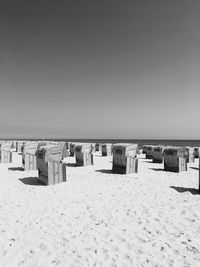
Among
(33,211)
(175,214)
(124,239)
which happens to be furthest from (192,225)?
(33,211)

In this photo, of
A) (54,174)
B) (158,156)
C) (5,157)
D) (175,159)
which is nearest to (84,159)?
(54,174)

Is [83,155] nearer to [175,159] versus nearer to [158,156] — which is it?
[175,159]

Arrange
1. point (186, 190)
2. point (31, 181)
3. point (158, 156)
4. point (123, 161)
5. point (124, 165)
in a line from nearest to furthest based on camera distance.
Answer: point (186, 190)
point (31, 181)
point (124, 165)
point (123, 161)
point (158, 156)

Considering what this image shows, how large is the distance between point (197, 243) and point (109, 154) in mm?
24827

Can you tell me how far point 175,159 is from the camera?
639 inches

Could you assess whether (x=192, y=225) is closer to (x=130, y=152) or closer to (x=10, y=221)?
(x=10, y=221)

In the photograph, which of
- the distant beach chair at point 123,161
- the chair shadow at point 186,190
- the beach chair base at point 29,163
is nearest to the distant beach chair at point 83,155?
the distant beach chair at point 123,161

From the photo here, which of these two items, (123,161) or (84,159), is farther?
(84,159)

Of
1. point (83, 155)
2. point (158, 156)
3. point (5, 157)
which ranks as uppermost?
point (83, 155)

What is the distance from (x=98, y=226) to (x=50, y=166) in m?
5.53

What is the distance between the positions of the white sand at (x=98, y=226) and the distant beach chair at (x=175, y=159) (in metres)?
5.03

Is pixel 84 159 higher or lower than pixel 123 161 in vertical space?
lower

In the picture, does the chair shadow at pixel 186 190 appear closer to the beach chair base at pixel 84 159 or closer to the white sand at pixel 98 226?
the white sand at pixel 98 226

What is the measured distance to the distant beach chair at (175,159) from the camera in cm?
1598
